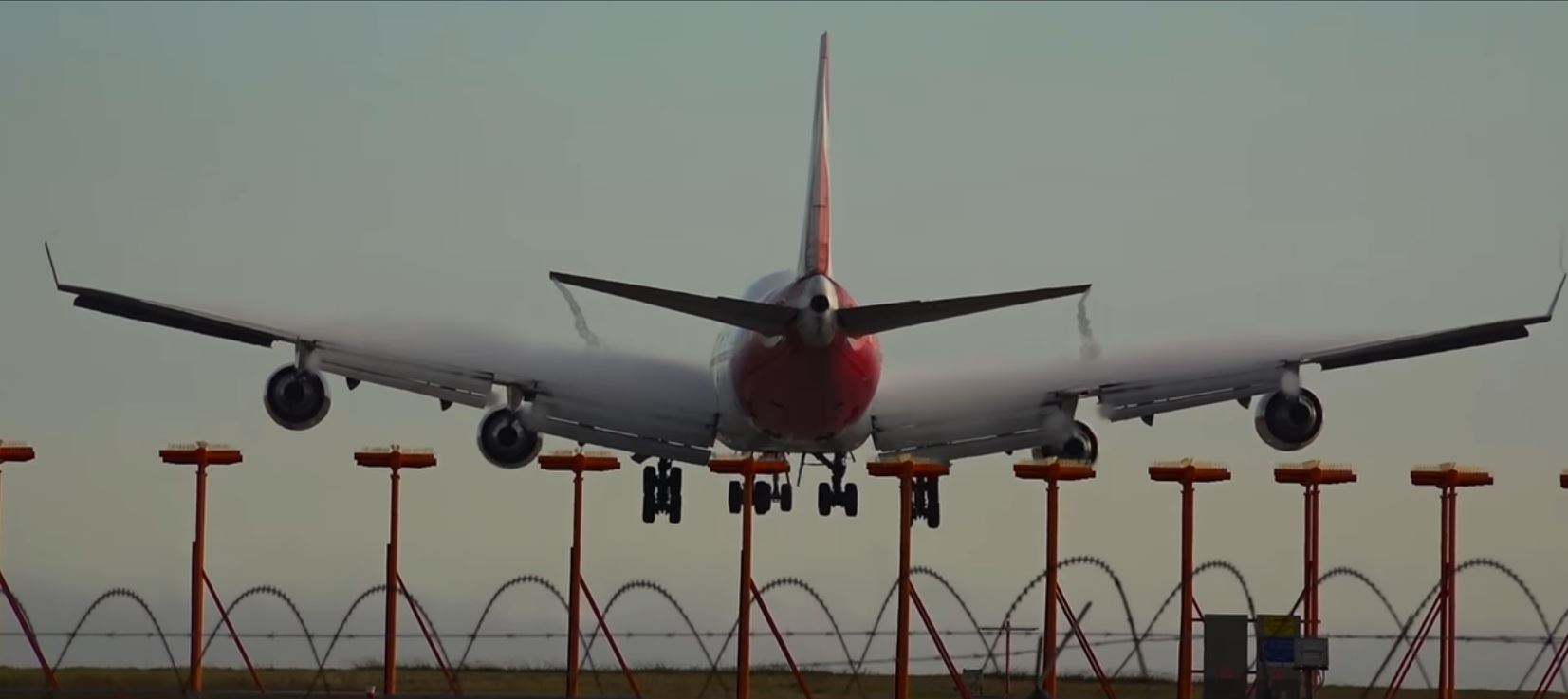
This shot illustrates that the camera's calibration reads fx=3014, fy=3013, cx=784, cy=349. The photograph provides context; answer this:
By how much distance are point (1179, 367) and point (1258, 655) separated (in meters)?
11.5

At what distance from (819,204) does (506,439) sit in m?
11.8

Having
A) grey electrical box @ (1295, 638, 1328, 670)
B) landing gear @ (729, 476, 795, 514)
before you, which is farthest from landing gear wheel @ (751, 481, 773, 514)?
grey electrical box @ (1295, 638, 1328, 670)

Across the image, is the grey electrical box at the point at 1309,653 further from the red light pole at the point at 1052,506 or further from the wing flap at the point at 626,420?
the wing flap at the point at 626,420

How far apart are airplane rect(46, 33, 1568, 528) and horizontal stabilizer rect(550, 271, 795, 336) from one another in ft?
3.10

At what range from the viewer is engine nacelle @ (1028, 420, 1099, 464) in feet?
247

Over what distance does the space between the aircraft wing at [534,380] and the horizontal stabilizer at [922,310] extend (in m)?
13.7

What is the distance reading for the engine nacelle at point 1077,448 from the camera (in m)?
75.2

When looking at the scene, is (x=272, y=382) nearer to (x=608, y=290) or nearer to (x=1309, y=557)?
(x=608, y=290)

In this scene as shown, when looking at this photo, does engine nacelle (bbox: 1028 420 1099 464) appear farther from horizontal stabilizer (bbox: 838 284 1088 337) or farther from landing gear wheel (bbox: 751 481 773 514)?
horizontal stabilizer (bbox: 838 284 1088 337)

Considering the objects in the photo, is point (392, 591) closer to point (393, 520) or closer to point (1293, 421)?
point (393, 520)

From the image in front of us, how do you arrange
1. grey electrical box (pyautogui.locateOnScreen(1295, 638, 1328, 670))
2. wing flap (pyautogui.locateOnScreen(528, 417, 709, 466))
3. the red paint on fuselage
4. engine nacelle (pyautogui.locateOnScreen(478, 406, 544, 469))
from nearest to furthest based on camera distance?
Result: the red paint on fuselage, grey electrical box (pyautogui.locateOnScreen(1295, 638, 1328, 670)), wing flap (pyautogui.locateOnScreen(528, 417, 709, 466)), engine nacelle (pyautogui.locateOnScreen(478, 406, 544, 469))

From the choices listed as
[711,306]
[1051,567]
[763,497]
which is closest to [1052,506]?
[1051,567]

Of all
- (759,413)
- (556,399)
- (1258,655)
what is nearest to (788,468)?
(556,399)

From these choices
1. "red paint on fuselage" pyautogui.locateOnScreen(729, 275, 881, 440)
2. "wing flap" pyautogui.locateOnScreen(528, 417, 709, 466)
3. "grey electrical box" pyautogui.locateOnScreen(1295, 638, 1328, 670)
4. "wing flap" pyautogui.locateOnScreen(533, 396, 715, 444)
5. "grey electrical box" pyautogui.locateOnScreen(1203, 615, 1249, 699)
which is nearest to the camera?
"red paint on fuselage" pyautogui.locateOnScreen(729, 275, 881, 440)
